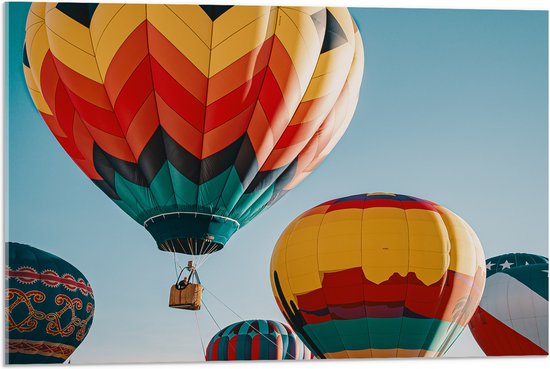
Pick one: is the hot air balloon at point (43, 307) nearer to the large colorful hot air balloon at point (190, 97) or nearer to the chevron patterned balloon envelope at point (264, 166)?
the chevron patterned balloon envelope at point (264, 166)

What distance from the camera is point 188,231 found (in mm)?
7855

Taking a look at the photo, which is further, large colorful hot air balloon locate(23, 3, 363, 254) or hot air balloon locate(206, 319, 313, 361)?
hot air balloon locate(206, 319, 313, 361)

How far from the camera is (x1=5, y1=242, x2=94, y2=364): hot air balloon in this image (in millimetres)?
7477

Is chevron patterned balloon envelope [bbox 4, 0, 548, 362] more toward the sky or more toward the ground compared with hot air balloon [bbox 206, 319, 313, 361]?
more toward the sky

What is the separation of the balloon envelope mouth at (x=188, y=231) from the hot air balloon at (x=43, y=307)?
0.85 metres

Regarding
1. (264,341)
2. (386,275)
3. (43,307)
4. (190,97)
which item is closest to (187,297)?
(190,97)

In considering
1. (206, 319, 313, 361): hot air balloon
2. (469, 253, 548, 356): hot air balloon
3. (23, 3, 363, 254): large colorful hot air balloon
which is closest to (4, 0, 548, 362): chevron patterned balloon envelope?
(23, 3, 363, 254): large colorful hot air balloon

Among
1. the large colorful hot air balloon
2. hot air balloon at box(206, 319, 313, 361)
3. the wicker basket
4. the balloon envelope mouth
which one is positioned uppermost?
the large colorful hot air balloon

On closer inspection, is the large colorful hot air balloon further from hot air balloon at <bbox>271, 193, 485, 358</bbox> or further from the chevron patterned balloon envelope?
hot air balloon at <bbox>271, 193, 485, 358</bbox>

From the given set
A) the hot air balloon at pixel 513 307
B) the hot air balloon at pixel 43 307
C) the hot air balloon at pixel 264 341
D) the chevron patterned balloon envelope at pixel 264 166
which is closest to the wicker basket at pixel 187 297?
the chevron patterned balloon envelope at pixel 264 166

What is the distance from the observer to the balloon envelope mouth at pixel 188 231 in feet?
25.7

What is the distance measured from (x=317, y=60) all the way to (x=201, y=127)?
102 centimetres

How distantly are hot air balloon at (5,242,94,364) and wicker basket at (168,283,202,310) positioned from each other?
104 centimetres

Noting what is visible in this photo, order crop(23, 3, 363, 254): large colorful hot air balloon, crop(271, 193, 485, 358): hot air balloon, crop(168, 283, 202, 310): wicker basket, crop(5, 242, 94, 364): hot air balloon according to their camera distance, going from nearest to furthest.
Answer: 1. crop(23, 3, 363, 254): large colorful hot air balloon
2. crop(5, 242, 94, 364): hot air balloon
3. crop(168, 283, 202, 310): wicker basket
4. crop(271, 193, 485, 358): hot air balloon
